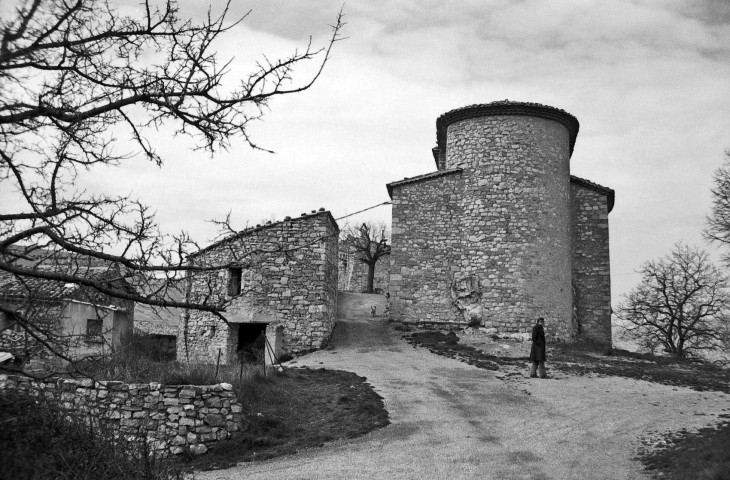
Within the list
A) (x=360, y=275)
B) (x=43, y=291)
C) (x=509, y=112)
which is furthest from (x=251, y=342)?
(x=360, y=275)

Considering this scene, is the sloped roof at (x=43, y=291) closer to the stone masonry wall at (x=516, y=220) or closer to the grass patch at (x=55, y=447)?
the grass patch at (x=55, y=447)

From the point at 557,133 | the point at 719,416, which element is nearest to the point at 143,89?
the point at 719,416

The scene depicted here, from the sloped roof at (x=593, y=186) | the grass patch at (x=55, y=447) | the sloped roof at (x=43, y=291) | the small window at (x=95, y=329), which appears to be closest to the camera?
the grass patch at (x=55, y=447)

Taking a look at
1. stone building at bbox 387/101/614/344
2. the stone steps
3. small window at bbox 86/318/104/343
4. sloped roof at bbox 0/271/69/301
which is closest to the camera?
sloped roof at bbox 0/271/69/301

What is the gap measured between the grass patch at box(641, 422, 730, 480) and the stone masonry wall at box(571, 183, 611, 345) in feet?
37.7

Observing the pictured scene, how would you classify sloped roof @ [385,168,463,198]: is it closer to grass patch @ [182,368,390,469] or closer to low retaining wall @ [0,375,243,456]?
grass patch @ [182,368,390,469]

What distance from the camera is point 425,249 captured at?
2125 cm

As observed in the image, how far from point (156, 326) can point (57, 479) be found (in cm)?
2323

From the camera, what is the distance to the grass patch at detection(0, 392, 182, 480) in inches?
176

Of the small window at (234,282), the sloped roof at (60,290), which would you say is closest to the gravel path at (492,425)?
the small window at (234,282)

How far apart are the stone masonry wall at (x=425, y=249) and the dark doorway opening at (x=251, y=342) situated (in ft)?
15.7

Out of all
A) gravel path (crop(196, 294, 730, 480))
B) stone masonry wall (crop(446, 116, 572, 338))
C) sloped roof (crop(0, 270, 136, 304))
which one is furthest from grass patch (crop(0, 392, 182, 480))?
stone masonry wall (crop(446, 116, 572, 338))

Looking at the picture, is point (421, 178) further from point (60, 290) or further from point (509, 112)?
point (60, 290)

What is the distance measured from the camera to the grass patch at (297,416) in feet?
32.6
